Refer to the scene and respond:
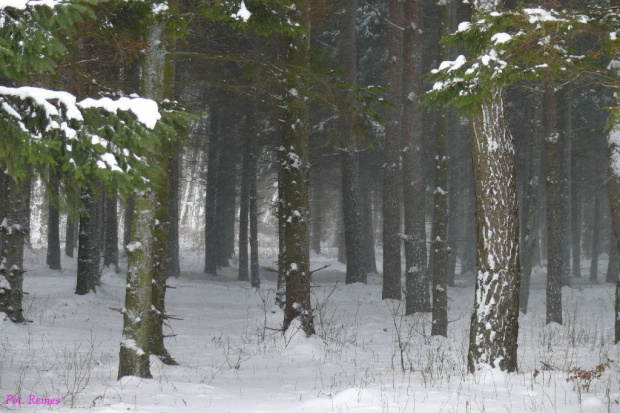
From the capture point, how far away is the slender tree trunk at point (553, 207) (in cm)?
1372

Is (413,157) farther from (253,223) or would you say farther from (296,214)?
(253,223)

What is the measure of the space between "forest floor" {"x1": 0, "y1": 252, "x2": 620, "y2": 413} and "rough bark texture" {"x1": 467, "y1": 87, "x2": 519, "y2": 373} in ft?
1.11

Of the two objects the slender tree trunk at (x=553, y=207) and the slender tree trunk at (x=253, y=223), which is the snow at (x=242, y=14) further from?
the slender tree trunk at (x=253, y=223)

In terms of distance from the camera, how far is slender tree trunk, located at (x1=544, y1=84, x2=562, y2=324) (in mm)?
13719

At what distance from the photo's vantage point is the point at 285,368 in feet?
28.0

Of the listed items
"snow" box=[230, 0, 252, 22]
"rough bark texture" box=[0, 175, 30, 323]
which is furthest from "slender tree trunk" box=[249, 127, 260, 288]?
"snow" box=[230, 0, 252, 22]

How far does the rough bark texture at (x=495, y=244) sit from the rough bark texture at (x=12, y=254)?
27.2 ft

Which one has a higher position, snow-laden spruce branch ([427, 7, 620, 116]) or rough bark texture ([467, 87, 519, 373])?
snow-laden spruce branch ([427, 7, 620, 116])

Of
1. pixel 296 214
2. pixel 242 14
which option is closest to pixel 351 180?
pixel 296 214

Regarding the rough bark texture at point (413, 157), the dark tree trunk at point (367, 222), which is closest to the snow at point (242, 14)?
the rough bark texture at point (413, 157)

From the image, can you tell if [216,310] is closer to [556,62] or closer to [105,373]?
[105,373]

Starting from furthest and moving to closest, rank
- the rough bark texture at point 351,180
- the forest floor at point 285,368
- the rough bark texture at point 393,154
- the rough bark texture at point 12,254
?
the rough bark texture at point 351,180 → the rough bark texture at point 393,154 → the rough bark texture at point 12,254 → the forest floor at point 285,368

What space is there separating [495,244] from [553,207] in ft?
26.9

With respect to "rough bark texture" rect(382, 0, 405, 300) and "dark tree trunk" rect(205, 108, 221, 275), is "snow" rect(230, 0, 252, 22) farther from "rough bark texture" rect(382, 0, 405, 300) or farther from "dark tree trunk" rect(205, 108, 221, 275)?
"dark tree trunk" rect(205, 108, 221, 275)
